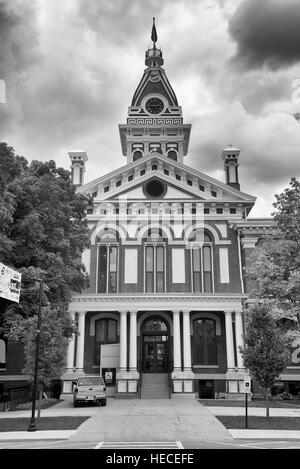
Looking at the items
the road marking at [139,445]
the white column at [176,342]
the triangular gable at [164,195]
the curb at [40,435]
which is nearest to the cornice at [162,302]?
the white column at [176,342]

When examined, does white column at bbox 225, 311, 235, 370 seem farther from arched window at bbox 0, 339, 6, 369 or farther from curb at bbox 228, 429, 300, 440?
curb at bbox 228, 429, 300, 440

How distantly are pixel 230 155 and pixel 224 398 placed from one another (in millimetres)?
21101

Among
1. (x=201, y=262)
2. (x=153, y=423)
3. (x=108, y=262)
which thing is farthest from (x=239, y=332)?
(x=153, y=423)

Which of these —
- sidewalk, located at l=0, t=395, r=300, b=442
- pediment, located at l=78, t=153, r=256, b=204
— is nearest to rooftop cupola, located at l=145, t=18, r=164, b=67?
pediment, located at l=78, t=153, r=256, b=204

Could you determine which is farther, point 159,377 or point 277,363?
point 159,377

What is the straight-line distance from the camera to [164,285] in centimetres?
3541

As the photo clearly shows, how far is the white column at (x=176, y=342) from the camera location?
107 feet

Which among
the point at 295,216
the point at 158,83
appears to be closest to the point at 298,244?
the point at 295,216

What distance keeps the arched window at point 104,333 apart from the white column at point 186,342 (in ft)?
17.3

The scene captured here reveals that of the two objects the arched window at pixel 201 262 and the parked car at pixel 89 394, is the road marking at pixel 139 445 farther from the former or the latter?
the arched window at pixel 201 262

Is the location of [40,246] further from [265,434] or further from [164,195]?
[265,434]

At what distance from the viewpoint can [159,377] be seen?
33875mm

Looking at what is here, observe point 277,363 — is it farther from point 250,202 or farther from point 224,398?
point 250,202

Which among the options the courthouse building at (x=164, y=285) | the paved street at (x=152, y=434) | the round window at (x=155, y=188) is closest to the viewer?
the paved street at (x=152, y=434)
